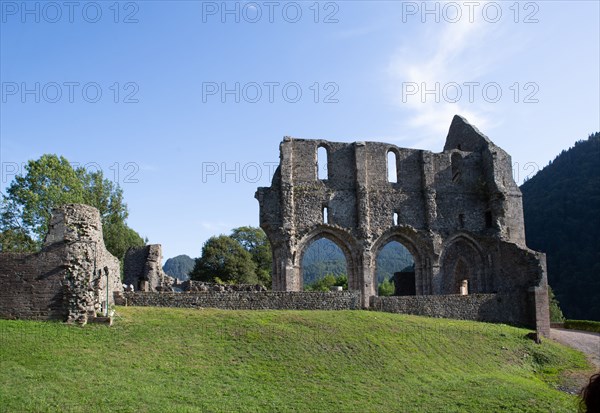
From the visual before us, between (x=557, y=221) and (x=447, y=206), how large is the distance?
3651 centimetres

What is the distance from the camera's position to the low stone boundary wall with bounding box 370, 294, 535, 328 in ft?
89.4

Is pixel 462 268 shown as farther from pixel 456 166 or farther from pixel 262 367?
pixel 262 367

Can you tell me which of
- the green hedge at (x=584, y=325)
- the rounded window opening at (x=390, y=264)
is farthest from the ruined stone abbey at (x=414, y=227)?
the rounded window opening at (x=390, y=264)

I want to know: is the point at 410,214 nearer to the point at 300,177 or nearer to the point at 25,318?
the point at 300,177

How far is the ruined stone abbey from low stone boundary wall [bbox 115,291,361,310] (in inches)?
3.2

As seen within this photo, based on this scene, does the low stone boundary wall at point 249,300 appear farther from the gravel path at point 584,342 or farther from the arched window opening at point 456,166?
the arched window opening at point 456,166

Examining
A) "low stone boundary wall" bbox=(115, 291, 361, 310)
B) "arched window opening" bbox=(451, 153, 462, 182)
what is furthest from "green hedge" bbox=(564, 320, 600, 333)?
"low stone boundary wall" bbox=(115, 291, 361, 310)

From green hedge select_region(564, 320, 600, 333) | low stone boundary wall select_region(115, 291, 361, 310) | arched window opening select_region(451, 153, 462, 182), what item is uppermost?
arched window opening select_region(451, 153, 462, 182)

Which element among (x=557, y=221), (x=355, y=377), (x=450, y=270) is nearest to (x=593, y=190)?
(x=557, y=221)

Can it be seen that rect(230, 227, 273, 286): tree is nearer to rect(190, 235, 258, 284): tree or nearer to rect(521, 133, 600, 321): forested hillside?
rect(190, 235, 258, 284): tree

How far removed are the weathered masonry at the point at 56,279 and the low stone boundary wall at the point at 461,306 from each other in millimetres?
12723

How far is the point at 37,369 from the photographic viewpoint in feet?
48.8

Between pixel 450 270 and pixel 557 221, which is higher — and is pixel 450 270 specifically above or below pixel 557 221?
below

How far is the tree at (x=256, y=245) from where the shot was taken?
207 feet
